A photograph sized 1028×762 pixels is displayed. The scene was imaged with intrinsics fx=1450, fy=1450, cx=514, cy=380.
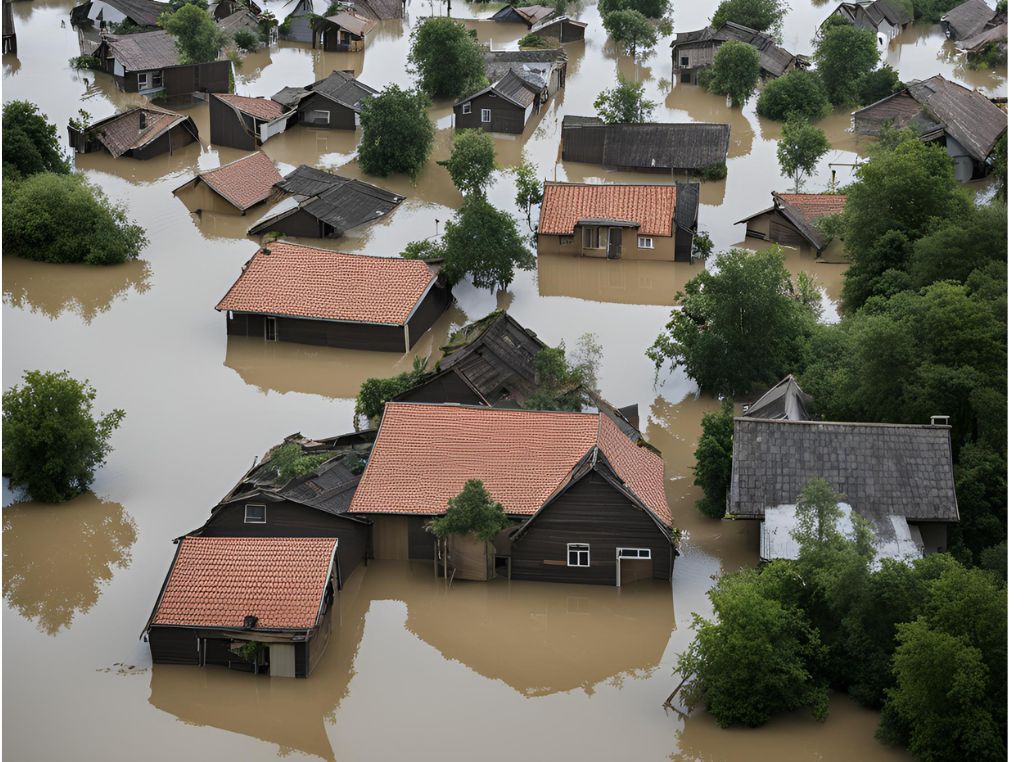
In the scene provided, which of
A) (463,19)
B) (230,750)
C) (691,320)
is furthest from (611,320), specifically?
(463,19)

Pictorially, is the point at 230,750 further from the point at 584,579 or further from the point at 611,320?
the point at 611,320

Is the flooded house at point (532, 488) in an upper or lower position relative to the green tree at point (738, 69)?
lower

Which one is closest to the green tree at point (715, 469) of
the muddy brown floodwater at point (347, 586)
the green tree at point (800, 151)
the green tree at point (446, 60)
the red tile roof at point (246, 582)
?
the muddy brown floodwater at point (347, 586)

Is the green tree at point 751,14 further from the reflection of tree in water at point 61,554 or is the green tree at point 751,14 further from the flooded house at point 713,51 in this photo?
the reflection of tree in water at point 61,554

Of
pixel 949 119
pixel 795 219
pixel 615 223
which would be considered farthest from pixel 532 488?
pixel 949 119

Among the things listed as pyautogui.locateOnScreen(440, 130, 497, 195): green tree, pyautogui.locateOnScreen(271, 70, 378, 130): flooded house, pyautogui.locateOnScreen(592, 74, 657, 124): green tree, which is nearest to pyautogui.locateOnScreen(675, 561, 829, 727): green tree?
pyautogui.locateOnScreen(440, 130, 497, 195): green tree

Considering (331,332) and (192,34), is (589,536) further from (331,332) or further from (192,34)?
(192,34)

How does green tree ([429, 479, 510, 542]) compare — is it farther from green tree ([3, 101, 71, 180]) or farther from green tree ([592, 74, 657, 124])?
green tree ([592, 74, 657, 124])

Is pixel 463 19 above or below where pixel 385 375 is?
above
